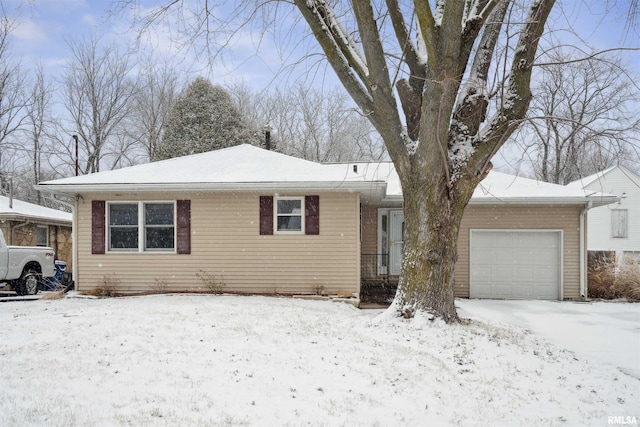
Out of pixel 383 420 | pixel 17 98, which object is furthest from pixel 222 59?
pixel 17 98

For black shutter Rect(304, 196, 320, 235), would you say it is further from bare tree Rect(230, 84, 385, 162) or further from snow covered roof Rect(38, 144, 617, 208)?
bare tree Rect(230, 84, 385, 162)

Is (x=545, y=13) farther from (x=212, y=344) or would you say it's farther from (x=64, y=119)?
(x=64, y=119)

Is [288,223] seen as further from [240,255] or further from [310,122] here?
[310,122]

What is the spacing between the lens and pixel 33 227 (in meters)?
17.0

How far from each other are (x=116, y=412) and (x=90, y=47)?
28118 millimetres

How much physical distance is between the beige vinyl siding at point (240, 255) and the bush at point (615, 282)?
7.15m

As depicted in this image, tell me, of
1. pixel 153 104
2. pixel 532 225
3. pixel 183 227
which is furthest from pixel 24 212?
pixel 532 225

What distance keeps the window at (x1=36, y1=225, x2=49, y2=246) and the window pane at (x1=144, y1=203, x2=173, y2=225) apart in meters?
8.74

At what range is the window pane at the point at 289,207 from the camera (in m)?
11.1

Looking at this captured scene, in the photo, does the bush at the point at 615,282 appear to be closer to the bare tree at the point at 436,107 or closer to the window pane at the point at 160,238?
the bare tree at the point at 436,107

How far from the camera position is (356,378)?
4.89 metres

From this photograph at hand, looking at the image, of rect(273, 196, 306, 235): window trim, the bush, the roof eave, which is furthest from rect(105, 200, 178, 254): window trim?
the bush

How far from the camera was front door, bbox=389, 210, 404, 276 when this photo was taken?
13.6m

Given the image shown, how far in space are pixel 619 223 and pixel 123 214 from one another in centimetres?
2294
